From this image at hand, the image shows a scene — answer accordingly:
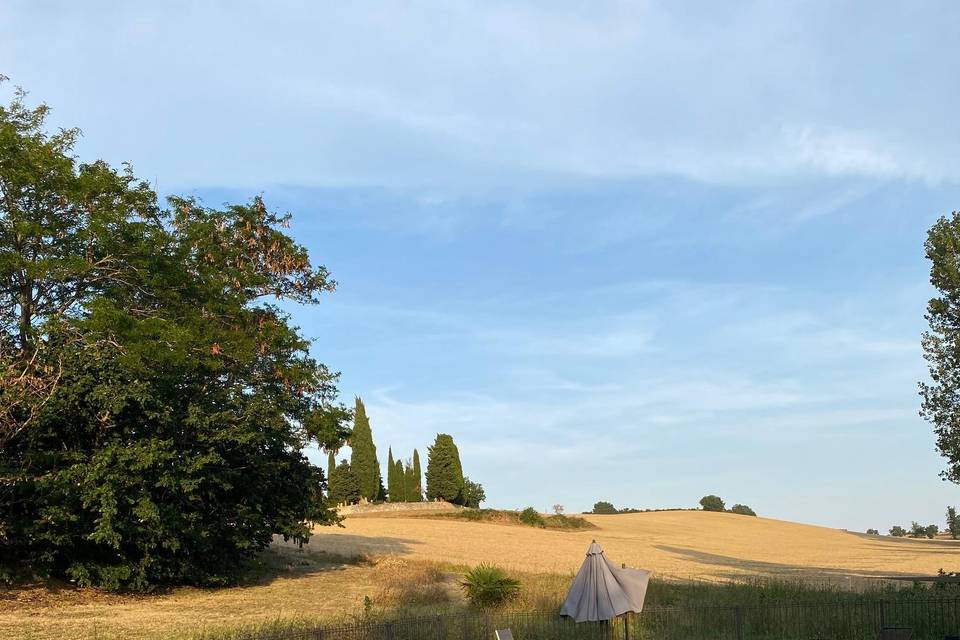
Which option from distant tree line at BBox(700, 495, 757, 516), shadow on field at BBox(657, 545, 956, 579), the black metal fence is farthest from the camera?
distant tree line at BBox(700, 495, 757, 516)

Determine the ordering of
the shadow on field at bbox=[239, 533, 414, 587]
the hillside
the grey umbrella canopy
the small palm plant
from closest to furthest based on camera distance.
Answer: the grey umbrella canopy, the small palm plant, the shadow on field at bbox=[239, 533, 414, 587], the hillside

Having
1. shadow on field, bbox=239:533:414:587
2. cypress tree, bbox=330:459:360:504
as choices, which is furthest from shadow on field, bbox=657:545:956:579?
cypress tree, bbox=330:459:360:504

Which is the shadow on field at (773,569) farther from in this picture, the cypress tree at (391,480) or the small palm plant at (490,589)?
the cypress tree at (391,480)

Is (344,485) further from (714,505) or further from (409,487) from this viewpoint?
(714,505)

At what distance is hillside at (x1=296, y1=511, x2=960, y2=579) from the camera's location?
4331 cm

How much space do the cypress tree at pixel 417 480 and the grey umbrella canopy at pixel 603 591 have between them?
73.4m

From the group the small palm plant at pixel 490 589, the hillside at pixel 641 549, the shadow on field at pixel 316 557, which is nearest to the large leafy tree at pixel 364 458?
the hillside at pixel 641 549

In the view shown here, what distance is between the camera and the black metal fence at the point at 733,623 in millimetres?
18438

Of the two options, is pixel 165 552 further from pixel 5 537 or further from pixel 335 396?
pixel 335 396

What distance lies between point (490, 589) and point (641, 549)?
37.9 meters

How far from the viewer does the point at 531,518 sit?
7744 centimetres

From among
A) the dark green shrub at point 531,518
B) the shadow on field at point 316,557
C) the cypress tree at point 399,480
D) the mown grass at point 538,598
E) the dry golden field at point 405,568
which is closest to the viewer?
the mown grass at point 538,598

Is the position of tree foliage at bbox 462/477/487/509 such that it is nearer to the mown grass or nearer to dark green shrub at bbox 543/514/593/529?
dark green shrub at bbox 543/514/593/529

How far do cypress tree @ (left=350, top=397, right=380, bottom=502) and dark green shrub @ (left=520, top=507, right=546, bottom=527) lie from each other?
1586 cm
